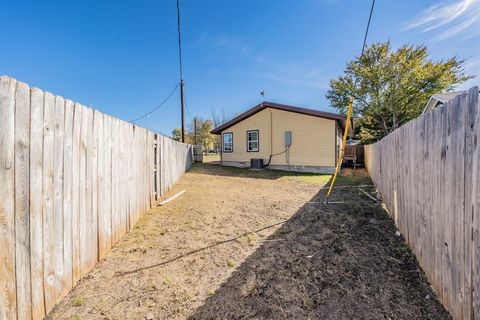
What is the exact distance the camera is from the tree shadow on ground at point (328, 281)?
1.96m

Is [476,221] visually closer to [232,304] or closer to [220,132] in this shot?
[232,304]

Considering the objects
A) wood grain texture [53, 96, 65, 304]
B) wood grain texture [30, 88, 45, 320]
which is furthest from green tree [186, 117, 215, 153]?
wood grain texture [30, 88, 45, 320]

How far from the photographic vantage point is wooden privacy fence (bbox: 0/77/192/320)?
1.57 meters

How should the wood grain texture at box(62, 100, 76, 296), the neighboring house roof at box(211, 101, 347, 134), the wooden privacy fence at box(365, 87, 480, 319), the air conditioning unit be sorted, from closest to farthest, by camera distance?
the wooden privacy fence at box(365, 87, 480, 319) → the wood grain texture at box(62, 100, 76, 296) → the neighboring house roof at box(211, 101, 347, 134) → the air conditioning unit

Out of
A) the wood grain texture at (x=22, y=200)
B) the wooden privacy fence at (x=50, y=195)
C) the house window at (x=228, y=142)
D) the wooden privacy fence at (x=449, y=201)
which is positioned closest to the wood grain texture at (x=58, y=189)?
the wooden privacy fence at (x=50, y=195)

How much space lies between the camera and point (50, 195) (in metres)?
1.98

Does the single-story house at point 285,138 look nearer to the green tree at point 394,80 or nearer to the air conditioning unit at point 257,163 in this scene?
the air conditioning unit at point 257,163

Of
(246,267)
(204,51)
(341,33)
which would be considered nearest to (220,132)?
(204,51)

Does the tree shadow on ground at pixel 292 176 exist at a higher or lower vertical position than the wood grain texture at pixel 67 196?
lower

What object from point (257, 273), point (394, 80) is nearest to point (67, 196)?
point (257, 273)

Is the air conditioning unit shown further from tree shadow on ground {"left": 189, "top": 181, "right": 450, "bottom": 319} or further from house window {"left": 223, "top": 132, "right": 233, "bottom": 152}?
tree shadow on ground {"left": 189, "top": 181, "right": 450, "bottom": 319}

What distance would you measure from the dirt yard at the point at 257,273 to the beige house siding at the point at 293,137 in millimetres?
7681

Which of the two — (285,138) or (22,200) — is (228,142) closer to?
(285,138)

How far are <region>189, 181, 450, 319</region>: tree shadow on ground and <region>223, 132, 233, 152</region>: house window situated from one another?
38.6ft
